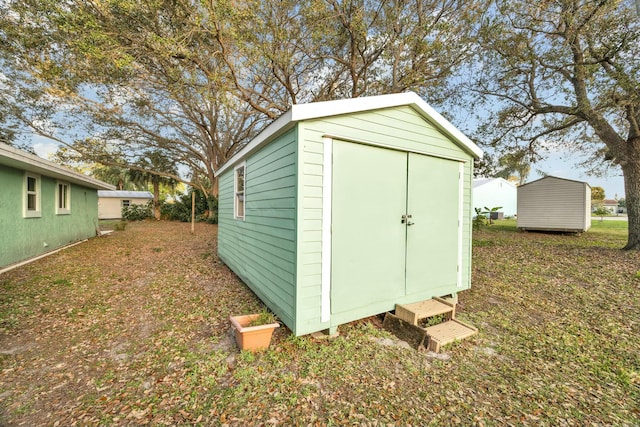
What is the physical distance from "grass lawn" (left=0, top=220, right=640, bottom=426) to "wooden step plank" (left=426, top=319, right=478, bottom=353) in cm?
10

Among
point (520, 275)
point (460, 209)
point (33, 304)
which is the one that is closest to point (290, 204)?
point (460, 209)

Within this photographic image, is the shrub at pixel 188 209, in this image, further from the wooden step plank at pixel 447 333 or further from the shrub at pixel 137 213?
the wooden step plank at pixel 447 333

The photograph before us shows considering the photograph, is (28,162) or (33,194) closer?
(28,162)

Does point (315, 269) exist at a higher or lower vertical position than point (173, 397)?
higher

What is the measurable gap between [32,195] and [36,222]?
0.73 m

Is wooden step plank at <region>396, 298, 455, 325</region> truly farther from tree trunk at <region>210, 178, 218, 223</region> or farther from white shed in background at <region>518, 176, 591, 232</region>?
tree trunk at <region>210, 178, 218, 223</region>

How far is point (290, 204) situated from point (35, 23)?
32.7 feet

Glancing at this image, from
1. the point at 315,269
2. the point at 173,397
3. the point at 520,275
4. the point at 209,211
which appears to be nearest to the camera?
the point at 173,397

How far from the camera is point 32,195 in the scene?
6922 mm

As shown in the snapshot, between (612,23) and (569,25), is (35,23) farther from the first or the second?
(612,23)

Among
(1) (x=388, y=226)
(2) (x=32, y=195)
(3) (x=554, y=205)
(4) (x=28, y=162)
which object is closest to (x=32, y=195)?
(2) (x=32, y=195)

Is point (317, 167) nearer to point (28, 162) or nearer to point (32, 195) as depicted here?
point (28, 162)

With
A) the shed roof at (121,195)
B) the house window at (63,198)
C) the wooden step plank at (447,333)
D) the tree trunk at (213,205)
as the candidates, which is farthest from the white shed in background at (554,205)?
the shed roof at (121,195)

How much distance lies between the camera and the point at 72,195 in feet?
30.2
